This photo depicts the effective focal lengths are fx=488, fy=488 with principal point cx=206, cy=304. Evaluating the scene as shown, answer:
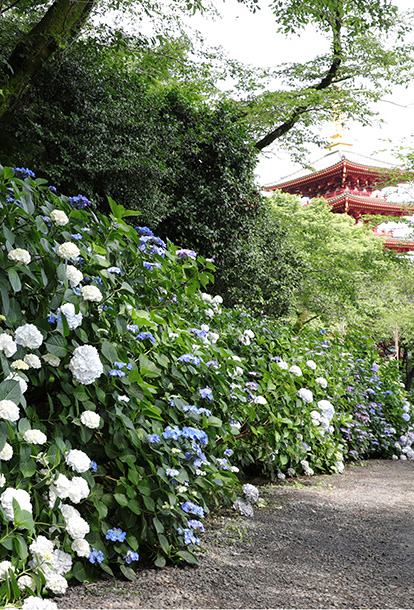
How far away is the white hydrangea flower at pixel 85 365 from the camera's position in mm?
1618

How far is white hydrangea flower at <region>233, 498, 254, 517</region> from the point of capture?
7.89 ft

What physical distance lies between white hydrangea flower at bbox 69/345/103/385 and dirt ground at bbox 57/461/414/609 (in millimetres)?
654

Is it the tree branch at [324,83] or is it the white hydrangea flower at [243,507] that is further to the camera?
the tree branch at [324,83]

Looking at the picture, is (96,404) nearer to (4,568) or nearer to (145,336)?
(145,336)

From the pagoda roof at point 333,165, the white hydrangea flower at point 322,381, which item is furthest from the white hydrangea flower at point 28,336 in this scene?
the pagoda roof at point 333,165

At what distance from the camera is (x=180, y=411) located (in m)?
2.09

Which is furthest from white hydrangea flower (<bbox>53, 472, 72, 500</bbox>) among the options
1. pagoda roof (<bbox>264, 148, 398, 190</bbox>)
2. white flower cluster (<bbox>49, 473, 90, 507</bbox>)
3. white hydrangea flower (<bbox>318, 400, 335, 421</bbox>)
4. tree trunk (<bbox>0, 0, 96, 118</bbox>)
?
pagoda roof (<bbox>264, 148, 398, 190</bbox>)

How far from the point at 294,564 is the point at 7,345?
137cm

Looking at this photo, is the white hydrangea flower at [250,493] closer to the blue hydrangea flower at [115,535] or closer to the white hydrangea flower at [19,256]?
the blue hydrangea flower at [115,535]

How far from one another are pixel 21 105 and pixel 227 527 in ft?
14.5

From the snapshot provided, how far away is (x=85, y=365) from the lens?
63.7 inches

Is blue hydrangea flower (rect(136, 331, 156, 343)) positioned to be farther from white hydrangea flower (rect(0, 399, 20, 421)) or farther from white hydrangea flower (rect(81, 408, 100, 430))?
white hydrangea flower (rect(0, 399, 20, 421))

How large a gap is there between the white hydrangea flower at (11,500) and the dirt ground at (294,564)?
324 mm

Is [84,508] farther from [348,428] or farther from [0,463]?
[348,428]
